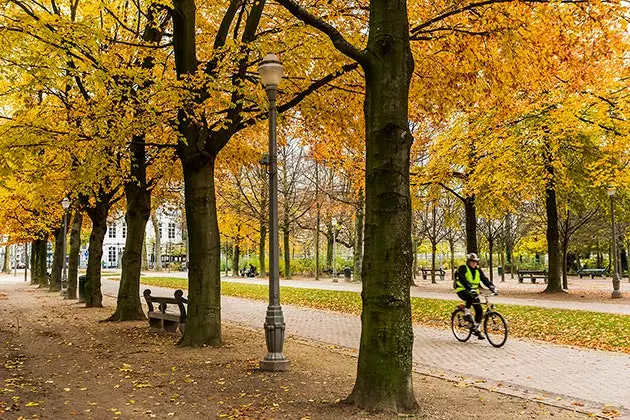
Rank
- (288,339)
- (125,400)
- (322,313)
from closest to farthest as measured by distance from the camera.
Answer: (125,400) < (288,339) < (322,313)

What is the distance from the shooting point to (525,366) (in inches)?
369

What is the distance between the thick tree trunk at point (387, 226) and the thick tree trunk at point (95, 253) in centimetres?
1509

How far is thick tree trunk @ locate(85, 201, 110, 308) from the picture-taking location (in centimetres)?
1939

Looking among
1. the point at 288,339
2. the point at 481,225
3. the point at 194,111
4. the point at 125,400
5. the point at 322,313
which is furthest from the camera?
the point at 481,225

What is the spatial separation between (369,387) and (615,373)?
15.5 feet

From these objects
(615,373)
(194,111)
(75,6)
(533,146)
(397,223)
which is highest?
(75,6)

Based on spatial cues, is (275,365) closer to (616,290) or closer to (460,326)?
(460,326)

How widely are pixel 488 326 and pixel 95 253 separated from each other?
44.0 feet

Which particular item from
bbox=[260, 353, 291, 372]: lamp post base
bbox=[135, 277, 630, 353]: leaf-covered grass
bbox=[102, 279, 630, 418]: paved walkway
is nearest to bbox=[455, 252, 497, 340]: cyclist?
bbox=[102, 279, 630, 418]: paved walkway

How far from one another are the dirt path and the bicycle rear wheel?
286cm

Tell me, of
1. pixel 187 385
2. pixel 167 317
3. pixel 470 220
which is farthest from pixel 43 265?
pixel 187 385

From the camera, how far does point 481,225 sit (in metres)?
45.3

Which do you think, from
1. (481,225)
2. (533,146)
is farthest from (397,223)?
(481,225)

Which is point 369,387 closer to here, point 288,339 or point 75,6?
point 288,339
